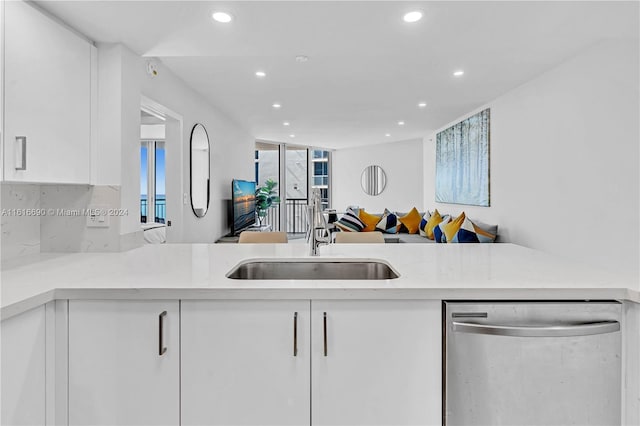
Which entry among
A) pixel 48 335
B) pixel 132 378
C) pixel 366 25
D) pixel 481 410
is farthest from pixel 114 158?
pixel 481 410

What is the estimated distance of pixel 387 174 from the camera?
8477 mm

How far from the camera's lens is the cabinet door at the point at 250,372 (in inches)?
47.4

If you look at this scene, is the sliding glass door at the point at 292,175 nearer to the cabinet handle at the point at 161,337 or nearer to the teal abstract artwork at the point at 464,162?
the teal abstract artwork at the point at 464,162

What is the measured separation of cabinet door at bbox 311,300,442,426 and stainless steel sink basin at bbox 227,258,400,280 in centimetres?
56

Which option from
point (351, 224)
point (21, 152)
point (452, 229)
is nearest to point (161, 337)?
point (21, 152)

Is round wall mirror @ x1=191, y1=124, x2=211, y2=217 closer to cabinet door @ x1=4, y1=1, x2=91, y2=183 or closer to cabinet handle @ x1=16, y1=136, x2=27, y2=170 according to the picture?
cabinet door @ x1=4, y1=1, x2=91, y2=183

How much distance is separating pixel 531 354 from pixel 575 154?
2.52 meters

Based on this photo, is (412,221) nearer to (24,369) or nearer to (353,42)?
(353,42)

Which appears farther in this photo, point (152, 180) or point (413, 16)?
point (152, 180)

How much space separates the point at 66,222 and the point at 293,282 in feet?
5.00

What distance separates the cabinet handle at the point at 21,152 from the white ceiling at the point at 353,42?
0.76 m

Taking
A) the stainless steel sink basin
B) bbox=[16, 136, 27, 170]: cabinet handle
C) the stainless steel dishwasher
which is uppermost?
bbox=[16, 136, 27, 170]: cabinet handle

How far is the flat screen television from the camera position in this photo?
506 cm

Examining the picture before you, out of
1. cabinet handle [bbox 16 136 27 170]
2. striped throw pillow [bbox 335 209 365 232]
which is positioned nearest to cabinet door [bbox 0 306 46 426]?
cabinet handle [bbox 16 136 27 170]
